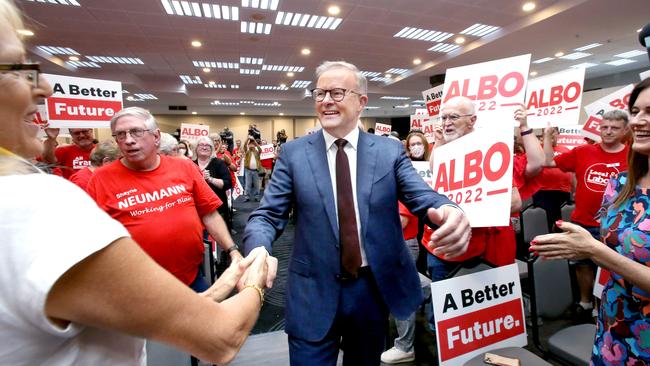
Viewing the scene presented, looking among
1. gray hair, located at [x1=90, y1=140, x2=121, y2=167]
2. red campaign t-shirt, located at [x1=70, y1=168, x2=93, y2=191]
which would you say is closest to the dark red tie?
red campaign t-shirt, located at [x1=70, y1=168, x2=93, y2=191]

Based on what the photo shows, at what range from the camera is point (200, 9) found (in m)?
6.73

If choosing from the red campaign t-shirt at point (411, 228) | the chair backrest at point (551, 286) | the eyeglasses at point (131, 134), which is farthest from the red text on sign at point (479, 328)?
the eyeglasses at point (131, 134)

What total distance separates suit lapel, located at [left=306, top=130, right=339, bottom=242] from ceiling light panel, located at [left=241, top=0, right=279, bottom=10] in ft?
19.6

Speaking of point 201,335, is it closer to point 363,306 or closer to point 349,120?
point 363,306

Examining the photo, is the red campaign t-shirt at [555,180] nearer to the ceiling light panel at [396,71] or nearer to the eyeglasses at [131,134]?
the eyeglasses at [131,134]

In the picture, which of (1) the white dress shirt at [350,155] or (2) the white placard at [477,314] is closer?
(1) the white dress shirt at [350,155]

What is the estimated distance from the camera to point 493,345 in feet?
6.11

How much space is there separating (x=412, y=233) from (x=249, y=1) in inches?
224

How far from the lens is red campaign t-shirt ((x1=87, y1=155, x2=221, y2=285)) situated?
1.99m

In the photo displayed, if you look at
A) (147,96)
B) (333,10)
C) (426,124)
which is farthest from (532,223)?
(147,96)

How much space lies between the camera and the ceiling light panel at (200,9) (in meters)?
6.48

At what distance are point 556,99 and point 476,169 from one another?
2.14m

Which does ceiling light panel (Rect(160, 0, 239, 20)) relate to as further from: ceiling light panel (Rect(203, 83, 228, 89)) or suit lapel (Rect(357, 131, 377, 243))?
ceiling light panel (Rect(203, 83, 228, 89))

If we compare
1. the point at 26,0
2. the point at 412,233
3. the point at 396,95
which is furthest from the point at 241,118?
the point at 412,233
